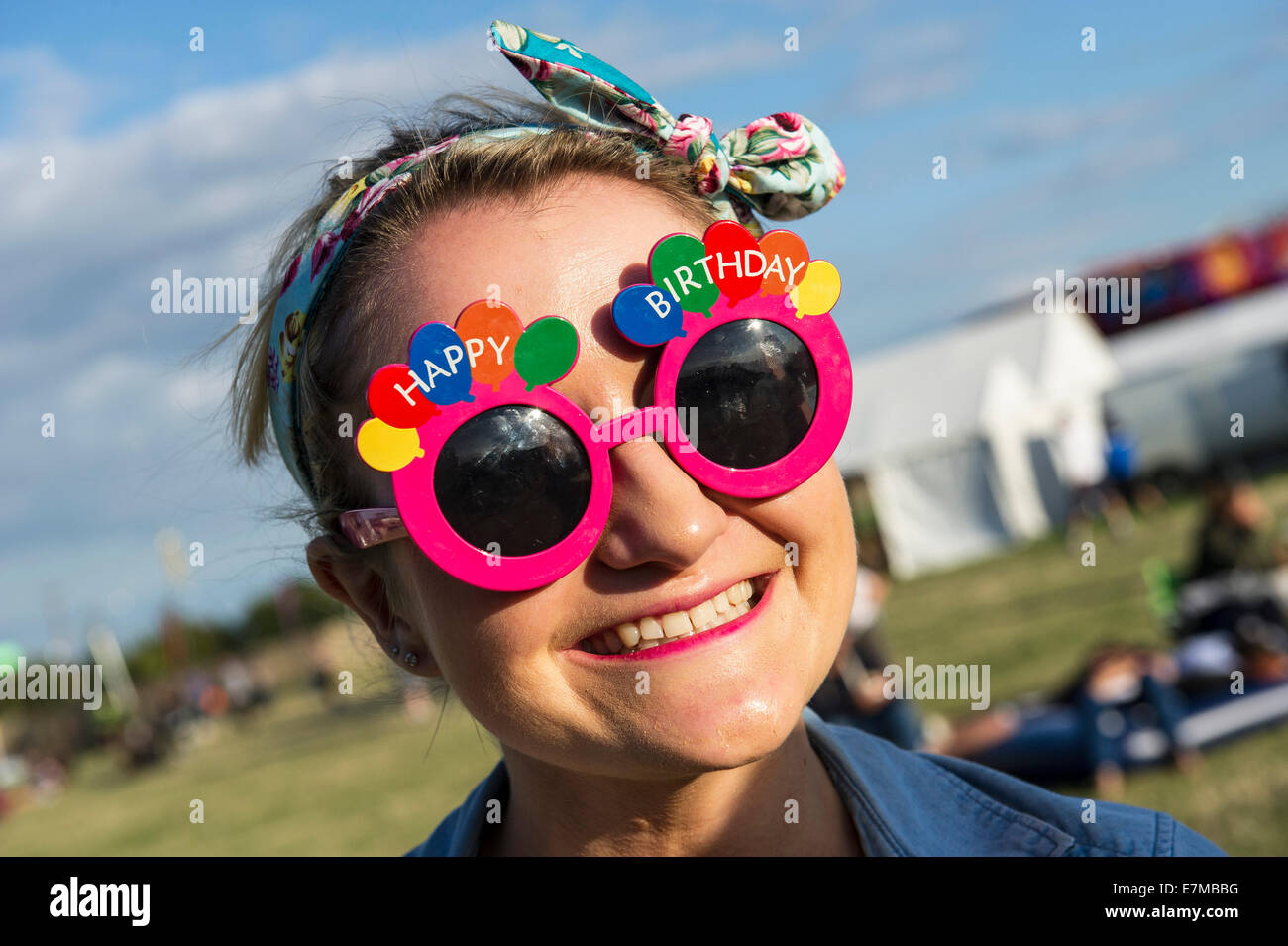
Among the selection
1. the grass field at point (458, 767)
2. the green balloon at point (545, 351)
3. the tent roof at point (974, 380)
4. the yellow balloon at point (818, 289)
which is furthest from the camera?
the tent roof at point (974, 380)

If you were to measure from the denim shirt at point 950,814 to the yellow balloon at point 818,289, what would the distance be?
0.76 m

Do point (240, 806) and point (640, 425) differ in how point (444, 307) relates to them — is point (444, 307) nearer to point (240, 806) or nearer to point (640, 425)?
point (640, 425)

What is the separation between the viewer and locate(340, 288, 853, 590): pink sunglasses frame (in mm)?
1381

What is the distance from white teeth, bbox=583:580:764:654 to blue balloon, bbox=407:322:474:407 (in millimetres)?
355

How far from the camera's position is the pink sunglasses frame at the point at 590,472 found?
4.53 feet

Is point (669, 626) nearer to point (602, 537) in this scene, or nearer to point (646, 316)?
point (602, 537)

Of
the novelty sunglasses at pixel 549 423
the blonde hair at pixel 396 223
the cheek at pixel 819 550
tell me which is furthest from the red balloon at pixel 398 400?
the cheek at pixel 819 550

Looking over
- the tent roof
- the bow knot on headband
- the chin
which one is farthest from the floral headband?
the tent roof

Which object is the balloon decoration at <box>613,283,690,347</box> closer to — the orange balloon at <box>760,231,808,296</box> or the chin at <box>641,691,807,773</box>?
the orange balloon at <box>760,231,808,296</box>

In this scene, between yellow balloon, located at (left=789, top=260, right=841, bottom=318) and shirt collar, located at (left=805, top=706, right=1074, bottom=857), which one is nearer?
yellow balloon, located at (left=789, top=260, right=841, bottom=318)

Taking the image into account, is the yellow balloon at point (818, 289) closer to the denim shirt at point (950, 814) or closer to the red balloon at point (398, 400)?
the red balloon at point (398, 400)

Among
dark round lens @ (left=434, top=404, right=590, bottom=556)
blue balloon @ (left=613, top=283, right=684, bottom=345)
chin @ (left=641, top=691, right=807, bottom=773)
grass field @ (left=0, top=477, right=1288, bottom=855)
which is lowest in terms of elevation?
grass field @ (left=0, top=477, right=1288, bottom=855)

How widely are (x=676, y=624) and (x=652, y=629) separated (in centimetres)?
3
